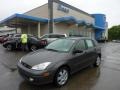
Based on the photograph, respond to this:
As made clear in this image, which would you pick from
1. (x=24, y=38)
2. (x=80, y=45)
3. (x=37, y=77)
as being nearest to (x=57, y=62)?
(x=37, y=77)

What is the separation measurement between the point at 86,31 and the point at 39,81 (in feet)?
107

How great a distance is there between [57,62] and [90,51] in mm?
2444

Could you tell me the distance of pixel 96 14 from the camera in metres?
46.4

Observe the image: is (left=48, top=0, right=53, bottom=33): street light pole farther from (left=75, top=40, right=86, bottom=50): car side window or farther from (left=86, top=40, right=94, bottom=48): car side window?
(left=75, top=40, right=86, bottom=50): car side window

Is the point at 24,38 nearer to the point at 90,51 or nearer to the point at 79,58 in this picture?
the point at 90,51

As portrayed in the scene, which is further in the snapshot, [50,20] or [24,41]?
[50,20]

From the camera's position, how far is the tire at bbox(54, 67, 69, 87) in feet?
17.5

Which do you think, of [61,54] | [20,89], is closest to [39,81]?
[20,89]

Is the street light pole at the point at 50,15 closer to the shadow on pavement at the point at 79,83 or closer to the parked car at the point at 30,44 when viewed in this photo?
the parked car at the point at 30,44

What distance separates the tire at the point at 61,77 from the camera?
5.32 metres

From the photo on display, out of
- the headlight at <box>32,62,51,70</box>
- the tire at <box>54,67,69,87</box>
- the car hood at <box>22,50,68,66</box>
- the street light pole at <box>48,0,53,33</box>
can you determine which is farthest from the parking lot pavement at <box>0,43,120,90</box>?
the street light pole at <box>48,0,53,33</box>

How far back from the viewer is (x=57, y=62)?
5.33 meters

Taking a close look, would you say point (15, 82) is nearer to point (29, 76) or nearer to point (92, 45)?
point (29, 76)

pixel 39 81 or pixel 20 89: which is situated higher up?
Answer: pixel 39 81
